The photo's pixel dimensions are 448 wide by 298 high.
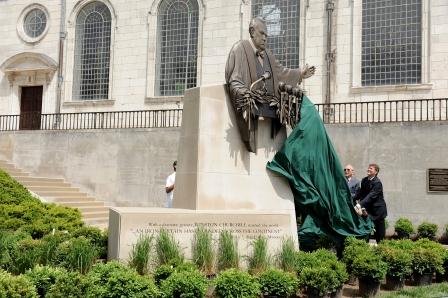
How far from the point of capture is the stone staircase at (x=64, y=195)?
18.8 meters

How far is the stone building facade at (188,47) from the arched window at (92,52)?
0.16 ft

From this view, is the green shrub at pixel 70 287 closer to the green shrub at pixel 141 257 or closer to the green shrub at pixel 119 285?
the green shrub at pixel 119 285

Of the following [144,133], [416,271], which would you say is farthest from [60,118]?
Result: [416,271]

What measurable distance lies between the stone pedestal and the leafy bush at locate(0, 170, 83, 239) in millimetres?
4513

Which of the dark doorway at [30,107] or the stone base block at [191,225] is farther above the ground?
the dark doorway at [30,107]

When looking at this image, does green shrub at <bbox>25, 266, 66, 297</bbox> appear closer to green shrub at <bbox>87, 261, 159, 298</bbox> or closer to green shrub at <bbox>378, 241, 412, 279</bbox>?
green shrub at <bbox>87, 261, 159, 298</bbox>

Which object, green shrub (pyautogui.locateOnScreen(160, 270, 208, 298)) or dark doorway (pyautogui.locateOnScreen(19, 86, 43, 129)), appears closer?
green shrub (pyautogui.locateOnScreen(160, 270, 208, 298))

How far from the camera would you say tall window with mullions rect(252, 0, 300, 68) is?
22781mm

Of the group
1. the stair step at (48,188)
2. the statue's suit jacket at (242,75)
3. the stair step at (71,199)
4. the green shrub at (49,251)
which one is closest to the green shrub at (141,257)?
the green shrub at (49,251)

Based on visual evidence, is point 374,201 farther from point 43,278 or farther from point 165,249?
point 43,278

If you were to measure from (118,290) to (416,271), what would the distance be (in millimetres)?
4673

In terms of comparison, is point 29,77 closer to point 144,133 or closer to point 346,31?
point 144,133

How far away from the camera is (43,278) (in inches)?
246

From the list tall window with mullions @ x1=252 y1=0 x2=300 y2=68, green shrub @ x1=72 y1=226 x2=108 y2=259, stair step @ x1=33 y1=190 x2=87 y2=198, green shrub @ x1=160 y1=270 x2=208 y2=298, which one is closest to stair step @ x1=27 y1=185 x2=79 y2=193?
stair step @ x1=33 y1=190 x2=87 y2=198
